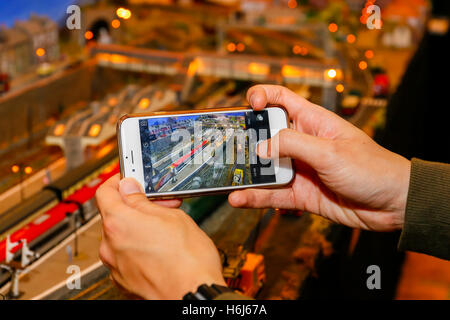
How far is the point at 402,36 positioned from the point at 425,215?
397 cm

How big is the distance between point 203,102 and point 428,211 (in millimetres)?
1947

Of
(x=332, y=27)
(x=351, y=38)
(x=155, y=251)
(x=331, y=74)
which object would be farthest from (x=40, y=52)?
(x=351, y=38)

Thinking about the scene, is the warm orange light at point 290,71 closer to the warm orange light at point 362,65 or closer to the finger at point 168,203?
the warm orange light at point 362,65

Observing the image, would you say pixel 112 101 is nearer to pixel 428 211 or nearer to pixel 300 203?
pixel 300 203

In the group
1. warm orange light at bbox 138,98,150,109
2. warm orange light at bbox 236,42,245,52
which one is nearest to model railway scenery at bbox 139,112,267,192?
warm orange light at bbox 138,98,150,109

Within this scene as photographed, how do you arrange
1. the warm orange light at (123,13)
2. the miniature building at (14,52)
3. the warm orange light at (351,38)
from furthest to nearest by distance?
the warm orange light at (351,38) < the warm orange light at (123,13) < the miniature building at (14,52)

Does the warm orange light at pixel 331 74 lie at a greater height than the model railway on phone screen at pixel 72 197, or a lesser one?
greater

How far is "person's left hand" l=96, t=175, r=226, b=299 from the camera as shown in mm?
769

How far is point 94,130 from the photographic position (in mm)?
2113

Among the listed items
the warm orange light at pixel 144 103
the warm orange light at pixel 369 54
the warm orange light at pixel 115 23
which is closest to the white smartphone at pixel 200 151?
the warm orange light at pixel 144 103

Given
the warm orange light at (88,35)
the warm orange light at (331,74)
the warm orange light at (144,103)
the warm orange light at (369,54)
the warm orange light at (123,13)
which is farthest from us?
the warm orange light at (369,54)

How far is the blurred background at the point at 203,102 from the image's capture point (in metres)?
1.39

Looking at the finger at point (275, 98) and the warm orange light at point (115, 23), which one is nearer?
the finger at point (275, 98)

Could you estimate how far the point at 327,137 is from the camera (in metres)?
1.14
